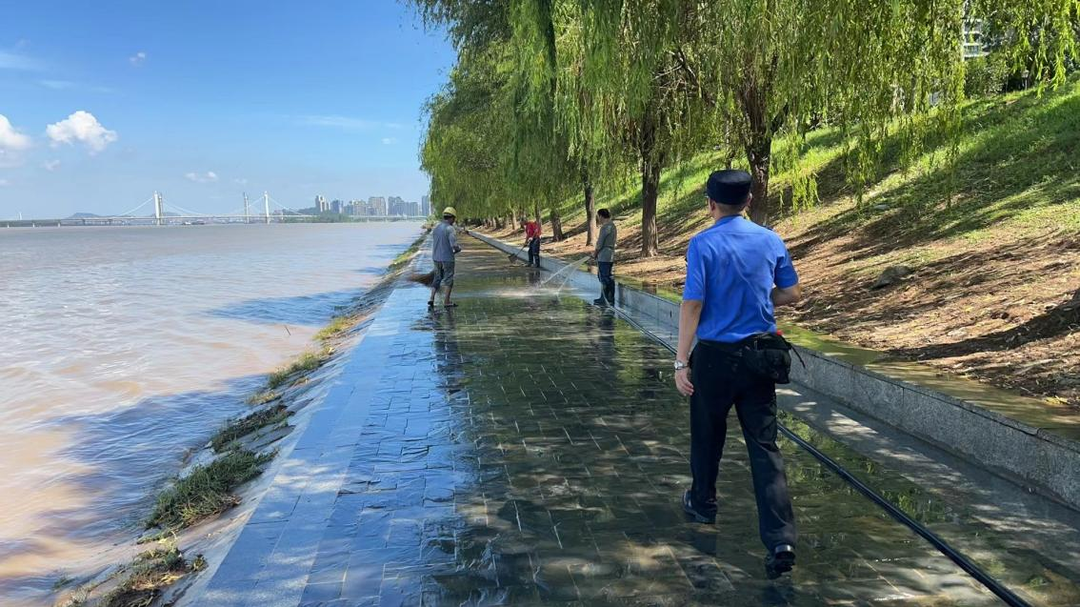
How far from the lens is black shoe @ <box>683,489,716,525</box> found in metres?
3.65

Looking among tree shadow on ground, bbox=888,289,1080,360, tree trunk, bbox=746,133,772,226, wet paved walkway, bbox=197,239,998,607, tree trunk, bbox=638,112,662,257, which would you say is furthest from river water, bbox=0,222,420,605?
tree trunk, bbox=638,112,662,257

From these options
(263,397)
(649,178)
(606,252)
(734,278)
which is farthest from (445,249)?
(734,278)

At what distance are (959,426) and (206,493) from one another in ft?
17.2

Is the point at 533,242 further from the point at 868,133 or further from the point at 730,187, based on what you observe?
the point at 730,187

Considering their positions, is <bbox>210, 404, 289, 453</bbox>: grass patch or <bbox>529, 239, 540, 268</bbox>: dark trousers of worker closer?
<bbox>210, 404, 289, 453</bbox>: grass patch

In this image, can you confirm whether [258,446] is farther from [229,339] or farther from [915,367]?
Answer: [229,339]

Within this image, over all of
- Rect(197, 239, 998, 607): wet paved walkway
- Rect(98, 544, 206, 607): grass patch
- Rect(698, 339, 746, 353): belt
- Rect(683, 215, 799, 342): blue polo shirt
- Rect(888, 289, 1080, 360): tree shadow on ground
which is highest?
Rect(683, 215, 799, 342): blue polo shirt

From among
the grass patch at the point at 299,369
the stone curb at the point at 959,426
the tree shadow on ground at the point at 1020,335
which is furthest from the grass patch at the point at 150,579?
the grass patch at the point at 299,369

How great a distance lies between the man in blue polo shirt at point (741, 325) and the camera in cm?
316

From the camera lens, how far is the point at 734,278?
10.5ft

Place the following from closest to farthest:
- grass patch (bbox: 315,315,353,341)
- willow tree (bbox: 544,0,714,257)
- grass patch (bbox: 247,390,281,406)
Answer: willow tree (bbox: 544,0,714,257)
grass patch (bbox: 247,390,281,406)
grass patch (bbox: 315,315,353,341)

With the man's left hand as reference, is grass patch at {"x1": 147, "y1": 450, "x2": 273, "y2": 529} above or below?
below

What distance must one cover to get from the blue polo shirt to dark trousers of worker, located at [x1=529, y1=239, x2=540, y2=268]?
18908 millimetres

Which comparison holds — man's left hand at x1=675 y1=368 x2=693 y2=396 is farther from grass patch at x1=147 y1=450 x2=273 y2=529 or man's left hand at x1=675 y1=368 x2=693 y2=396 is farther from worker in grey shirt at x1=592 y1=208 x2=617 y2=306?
worker in grey shirt at x1=592 y1=208 x2=617 y2=306
